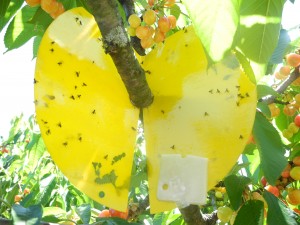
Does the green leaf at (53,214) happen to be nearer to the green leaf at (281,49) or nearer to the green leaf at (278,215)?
the green leaf at (278,215)

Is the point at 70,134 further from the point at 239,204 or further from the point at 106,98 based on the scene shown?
the point at 239,204

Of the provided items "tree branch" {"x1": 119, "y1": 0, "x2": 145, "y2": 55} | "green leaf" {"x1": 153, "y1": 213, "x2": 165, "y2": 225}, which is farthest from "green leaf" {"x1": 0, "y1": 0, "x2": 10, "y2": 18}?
"green leaf" {"x1": 153, "y1": 213, "x2": 165, "y2": 225}

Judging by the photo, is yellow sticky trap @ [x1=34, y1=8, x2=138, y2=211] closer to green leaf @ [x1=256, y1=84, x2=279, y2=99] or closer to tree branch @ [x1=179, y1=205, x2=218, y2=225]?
tree branch @ [x1=179, y1=205, x2=218, y2=225]

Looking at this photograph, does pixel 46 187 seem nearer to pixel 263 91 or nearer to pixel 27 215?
pixel 263 91

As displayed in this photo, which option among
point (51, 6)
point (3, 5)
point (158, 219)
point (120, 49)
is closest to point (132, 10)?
point (51, 6)

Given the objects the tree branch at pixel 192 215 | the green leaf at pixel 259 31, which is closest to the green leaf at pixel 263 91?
the tree branch at pixel 192 215

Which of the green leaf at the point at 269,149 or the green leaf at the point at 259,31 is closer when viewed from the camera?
the green leaf at the point at 259,31
